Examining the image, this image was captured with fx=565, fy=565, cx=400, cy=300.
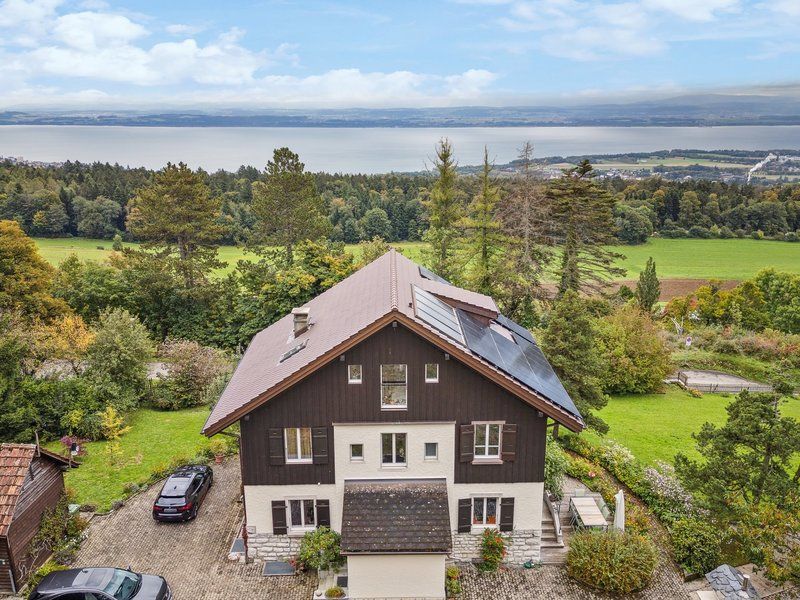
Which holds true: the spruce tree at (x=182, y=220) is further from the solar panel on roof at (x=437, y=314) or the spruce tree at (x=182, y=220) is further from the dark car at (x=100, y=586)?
the dark car at (x=100, y=586)

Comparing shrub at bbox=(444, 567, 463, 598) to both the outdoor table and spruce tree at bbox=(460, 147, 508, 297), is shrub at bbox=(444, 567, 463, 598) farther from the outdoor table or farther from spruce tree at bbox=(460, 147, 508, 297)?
spruce tree at bbox=(460, 147, 508, 297)

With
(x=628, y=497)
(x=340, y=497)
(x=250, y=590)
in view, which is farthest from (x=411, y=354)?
(x=628, y=497)

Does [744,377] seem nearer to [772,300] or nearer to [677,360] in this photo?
[677,360]

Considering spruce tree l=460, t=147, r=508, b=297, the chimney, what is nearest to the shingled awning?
the chimney

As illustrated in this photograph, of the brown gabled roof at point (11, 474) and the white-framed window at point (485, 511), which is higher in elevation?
the brown gabled roof at point (11, 474)

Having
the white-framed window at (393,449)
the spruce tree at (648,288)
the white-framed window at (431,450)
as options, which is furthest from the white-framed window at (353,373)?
the spruce tree at (648,288)
